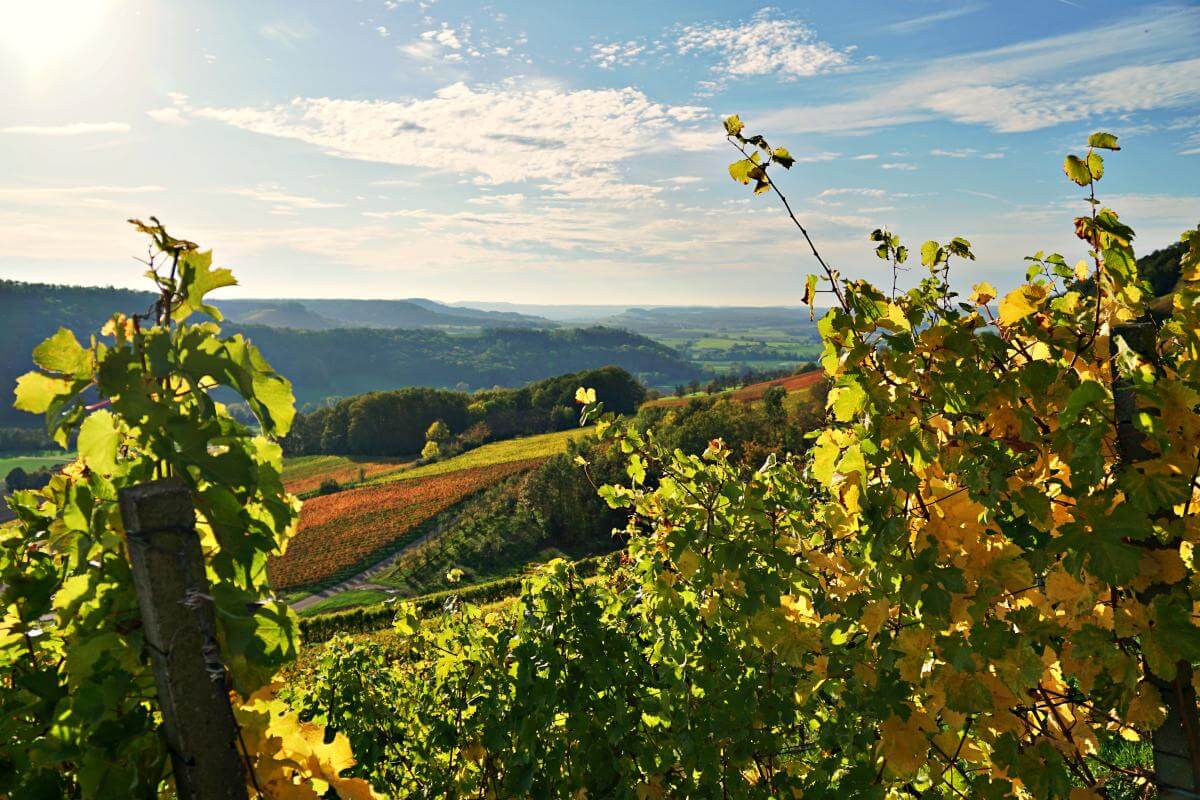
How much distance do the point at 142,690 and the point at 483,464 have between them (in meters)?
56.3

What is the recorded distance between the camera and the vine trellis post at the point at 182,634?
1.15 meters

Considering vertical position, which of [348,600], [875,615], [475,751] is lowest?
[348,600]

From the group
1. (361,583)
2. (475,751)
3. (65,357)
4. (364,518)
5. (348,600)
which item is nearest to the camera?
(65,357)

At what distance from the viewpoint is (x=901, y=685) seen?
1886 millimetres

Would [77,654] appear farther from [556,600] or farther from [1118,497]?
[1118,497]

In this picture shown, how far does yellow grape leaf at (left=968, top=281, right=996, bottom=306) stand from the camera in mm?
2271

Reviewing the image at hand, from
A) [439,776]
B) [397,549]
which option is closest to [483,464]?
[397,549]

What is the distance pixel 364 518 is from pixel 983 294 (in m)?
46.9

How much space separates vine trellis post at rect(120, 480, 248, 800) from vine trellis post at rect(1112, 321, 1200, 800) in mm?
2005

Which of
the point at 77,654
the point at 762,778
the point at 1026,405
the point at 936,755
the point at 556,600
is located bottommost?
the point at 762,778

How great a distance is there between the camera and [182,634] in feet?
3.85

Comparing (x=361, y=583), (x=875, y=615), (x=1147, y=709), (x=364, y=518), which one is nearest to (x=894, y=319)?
(x=875, y=615)

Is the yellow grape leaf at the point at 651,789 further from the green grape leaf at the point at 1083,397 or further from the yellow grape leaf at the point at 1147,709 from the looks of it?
the green grape leaf at the point at 1083,397

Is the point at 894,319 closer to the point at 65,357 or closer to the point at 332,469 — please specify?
the point at 65,357
